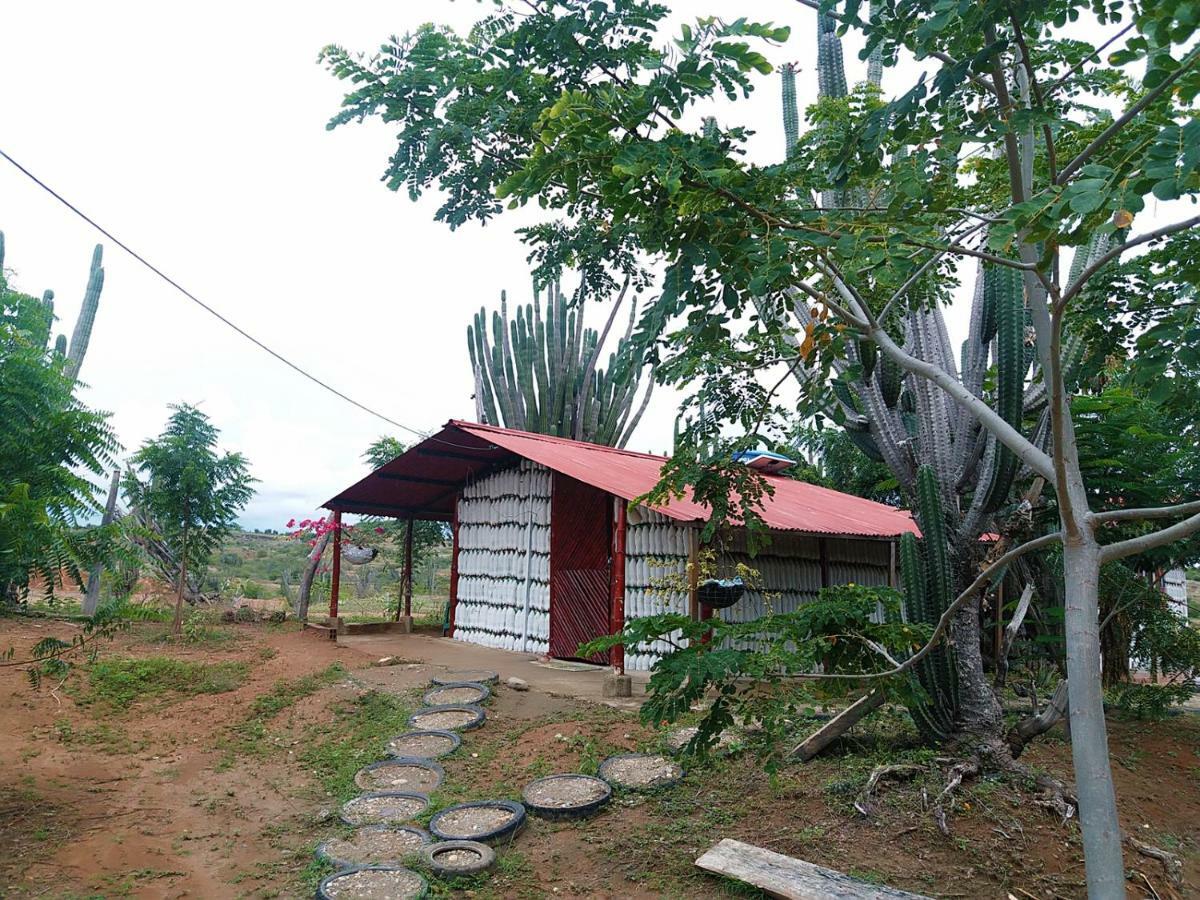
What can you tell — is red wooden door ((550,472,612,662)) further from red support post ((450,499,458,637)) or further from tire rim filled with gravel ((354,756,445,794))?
tire rim filled with gravel ((354,756,445,794))

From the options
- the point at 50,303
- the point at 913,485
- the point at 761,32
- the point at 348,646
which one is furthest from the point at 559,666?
the point at 50,303

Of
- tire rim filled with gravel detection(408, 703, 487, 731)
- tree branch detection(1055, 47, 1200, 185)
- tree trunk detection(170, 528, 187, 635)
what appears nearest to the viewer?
tree branch detection(1055, 47, 1200, 185)

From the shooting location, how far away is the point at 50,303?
1983cm

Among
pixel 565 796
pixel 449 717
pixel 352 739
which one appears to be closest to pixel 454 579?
pixel 449 717

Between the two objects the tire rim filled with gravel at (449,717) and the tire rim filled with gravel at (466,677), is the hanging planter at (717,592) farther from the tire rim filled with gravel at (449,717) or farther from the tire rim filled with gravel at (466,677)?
the tire rim filled with gravel at (449,717)

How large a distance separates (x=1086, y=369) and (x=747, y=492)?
3022mm

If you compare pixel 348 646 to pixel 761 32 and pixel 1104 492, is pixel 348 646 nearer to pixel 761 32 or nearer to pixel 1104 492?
pixel 1104 492

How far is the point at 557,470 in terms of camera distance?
36.4 feet

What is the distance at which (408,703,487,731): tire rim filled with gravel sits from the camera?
27.1 feet

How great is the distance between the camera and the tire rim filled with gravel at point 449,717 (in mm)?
8273

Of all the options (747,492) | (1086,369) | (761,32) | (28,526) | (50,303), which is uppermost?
(50,303)

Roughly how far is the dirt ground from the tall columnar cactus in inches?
407

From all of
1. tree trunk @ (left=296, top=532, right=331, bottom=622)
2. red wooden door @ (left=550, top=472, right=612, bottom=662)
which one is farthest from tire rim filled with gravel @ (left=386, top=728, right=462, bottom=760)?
tree trunk @ (left=296, top=532, right=331, bottom=622)

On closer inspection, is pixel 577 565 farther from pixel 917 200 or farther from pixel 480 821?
pixel 917 200
